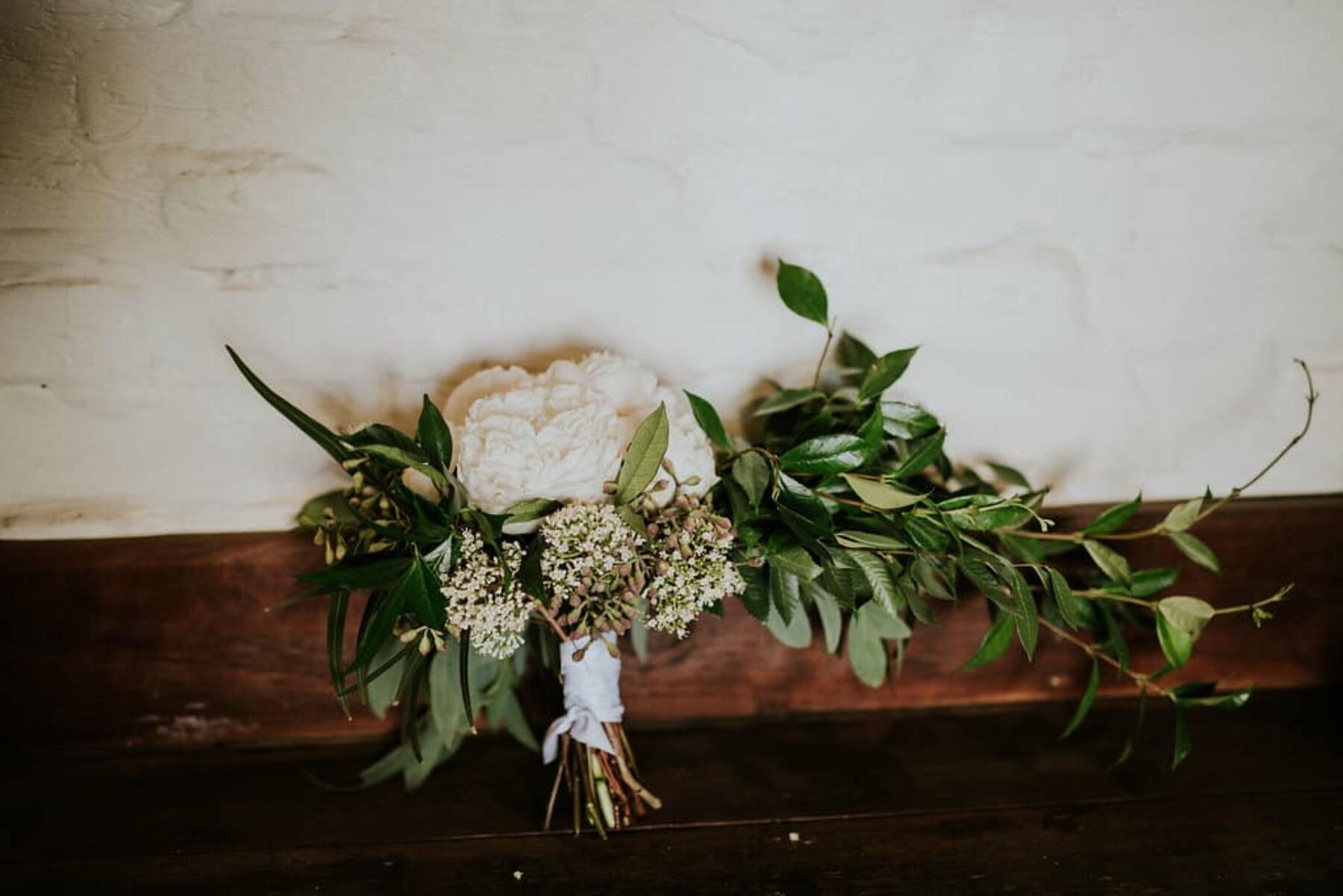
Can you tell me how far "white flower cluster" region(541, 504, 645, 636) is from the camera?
719mm

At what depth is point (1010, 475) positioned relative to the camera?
989 mm

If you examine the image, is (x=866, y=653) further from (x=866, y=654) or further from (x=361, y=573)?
(x=361, y=573)

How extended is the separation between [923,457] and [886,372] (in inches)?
4.1

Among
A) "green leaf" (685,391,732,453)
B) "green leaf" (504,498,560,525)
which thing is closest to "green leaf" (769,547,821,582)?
"green leaf" (685,391,732,453)

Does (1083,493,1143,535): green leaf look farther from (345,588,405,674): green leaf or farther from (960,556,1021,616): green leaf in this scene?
(345,588,405,674): green leaf

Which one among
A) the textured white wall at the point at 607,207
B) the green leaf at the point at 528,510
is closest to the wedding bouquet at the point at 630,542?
the green leaf at the point at 528,510

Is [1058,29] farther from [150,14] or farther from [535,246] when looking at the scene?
[150,14]

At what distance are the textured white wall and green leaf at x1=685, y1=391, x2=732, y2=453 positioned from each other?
0.47 feet

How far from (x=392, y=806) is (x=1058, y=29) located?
115 cm

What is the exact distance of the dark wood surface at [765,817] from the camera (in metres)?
0.87

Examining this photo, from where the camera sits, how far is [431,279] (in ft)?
2.96

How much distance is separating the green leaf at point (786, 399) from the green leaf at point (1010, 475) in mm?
265

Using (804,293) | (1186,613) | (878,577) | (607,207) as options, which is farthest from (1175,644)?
(607,207)

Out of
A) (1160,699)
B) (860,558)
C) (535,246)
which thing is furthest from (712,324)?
(1160,699)
